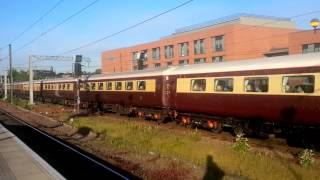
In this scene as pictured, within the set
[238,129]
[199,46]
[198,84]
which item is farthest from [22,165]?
[199,46]

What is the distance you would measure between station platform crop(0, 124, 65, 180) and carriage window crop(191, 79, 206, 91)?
8833 millimetres

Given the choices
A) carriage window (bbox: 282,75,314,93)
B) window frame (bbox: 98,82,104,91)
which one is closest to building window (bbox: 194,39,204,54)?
window frame (bbox: 98,82,104,91)

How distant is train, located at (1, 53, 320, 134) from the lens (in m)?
15.3

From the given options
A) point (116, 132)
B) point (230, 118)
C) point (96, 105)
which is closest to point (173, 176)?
point (230, 118)

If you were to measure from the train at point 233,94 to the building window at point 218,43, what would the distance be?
4243 centimetres

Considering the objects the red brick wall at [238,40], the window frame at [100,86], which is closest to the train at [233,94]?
the window frame at [100,86]

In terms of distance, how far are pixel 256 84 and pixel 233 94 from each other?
4.73 ft

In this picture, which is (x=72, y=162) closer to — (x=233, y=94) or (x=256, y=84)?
(x=233, y=94)

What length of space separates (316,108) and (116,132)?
11.0m

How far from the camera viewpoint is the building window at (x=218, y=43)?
71.5m

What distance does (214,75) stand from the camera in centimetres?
2003

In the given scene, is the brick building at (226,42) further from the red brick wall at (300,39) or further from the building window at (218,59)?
the red brick wall at (300,39)

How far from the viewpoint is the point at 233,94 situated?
18.6 meters

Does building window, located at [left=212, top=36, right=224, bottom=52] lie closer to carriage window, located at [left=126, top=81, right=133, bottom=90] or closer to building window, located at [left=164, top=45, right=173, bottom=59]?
building window, located at [left=164, top=45, right=173, bottom=59]
